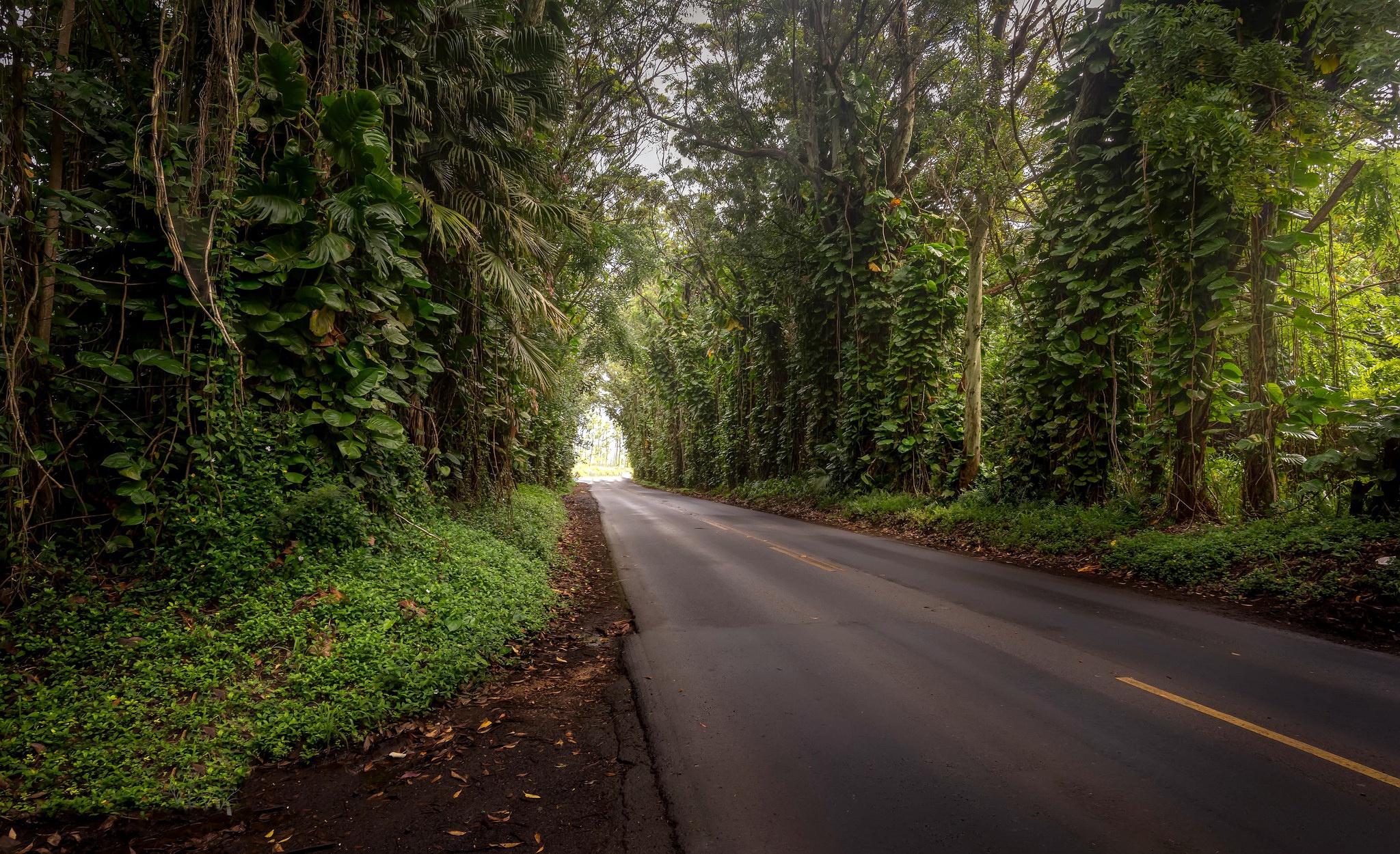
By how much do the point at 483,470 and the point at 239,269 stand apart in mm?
5054

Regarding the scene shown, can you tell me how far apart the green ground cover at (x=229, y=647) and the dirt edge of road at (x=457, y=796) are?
5.8 inches

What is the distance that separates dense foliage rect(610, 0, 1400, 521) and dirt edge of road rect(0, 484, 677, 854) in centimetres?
807

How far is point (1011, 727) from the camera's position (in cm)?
400

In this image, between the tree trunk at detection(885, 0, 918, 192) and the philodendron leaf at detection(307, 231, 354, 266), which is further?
the tree trunk at detection(885, 0, 918, 192)

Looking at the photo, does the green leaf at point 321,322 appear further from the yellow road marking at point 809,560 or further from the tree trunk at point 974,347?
the tree trunk at point 974,347

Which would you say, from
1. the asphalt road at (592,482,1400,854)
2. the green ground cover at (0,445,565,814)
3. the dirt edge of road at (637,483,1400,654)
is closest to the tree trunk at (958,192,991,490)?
the dirt edge of road at (637,483,1400,654)

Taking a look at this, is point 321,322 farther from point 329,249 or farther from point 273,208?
point 273,208

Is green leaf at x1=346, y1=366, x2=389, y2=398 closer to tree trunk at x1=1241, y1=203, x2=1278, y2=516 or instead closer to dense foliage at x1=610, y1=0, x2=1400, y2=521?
dense foliage at x1=610, y1=0, x2=1400, y2=521

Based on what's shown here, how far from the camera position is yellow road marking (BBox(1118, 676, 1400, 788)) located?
10.9 feet

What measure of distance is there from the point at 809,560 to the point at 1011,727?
6.23 metres

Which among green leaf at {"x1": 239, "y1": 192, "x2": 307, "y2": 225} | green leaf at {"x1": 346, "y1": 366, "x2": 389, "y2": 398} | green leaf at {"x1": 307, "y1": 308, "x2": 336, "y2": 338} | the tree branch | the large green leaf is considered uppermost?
the tree branch

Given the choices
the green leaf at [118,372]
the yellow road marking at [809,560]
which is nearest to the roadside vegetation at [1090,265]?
the yellow road marking at [809,560]

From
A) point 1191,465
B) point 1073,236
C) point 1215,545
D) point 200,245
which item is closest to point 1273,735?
point 1215,545

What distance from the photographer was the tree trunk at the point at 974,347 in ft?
43.0
